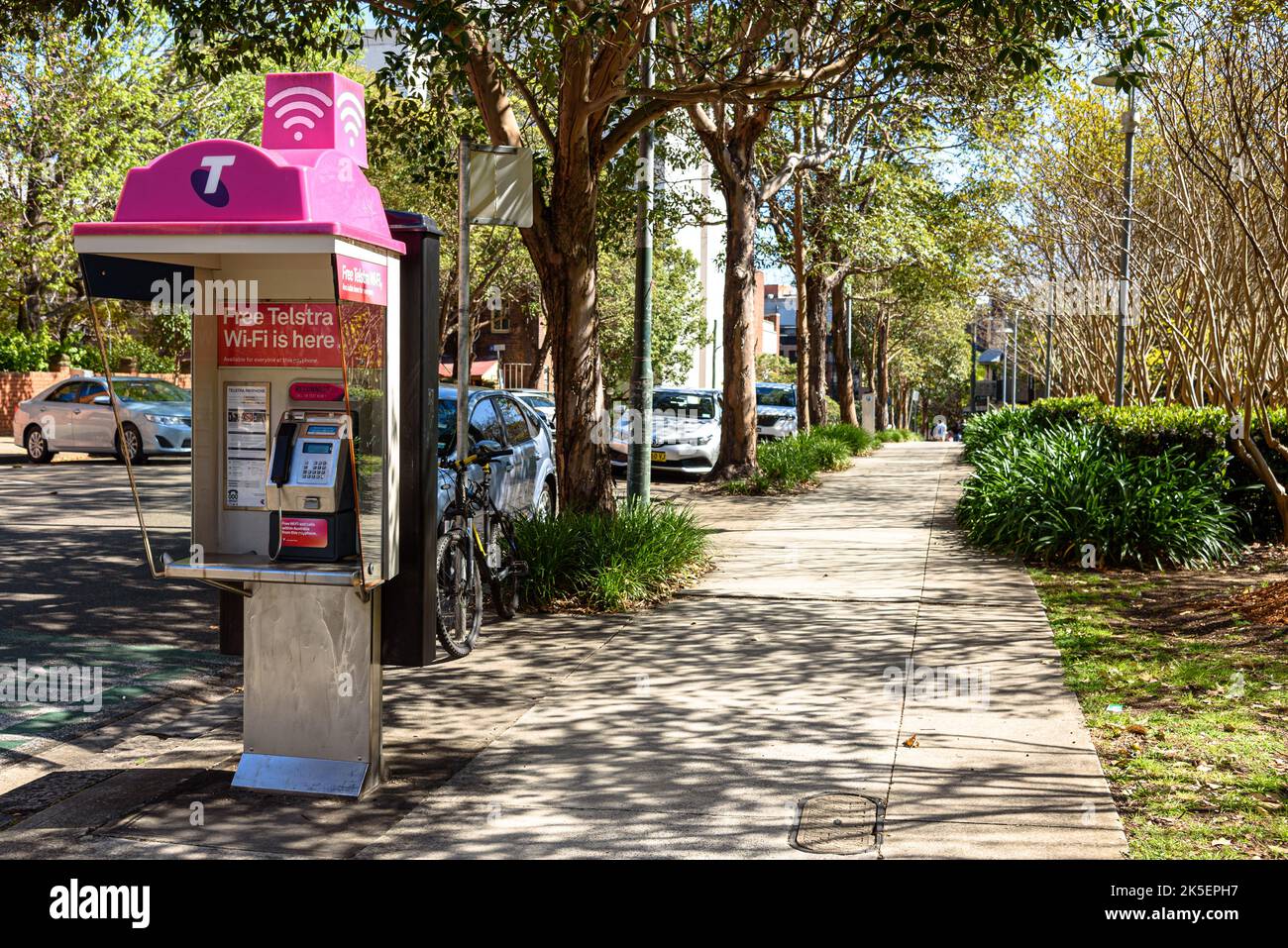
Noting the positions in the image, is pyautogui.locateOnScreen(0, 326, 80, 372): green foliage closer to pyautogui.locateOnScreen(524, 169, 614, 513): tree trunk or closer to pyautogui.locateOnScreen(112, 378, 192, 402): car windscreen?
pyautogui.locateOnScreen(112, 378, 192, 402): car windscreen

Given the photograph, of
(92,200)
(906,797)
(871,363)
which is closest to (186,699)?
(906,797)

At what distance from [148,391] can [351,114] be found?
606 inches

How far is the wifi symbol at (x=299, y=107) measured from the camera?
512 centimetres

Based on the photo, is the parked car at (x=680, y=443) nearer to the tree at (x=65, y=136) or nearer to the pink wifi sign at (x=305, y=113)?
the tree at (x=65, y=136)

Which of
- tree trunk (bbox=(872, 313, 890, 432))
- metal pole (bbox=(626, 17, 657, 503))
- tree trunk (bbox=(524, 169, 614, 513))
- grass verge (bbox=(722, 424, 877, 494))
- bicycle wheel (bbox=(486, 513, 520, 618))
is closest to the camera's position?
bicycle wheel (bbox=(486, 513, 520, 618))

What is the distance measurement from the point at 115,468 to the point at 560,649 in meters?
15.7

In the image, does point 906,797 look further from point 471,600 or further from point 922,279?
point 922,279

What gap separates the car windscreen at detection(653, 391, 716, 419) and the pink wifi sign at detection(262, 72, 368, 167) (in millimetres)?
17802

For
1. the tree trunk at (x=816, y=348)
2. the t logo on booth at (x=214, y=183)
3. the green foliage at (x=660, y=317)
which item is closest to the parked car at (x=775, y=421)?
the tree trunk at (x=816, y=348)

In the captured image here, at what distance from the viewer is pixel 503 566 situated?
913cm

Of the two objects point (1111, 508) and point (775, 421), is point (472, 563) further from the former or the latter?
point (775, 421)

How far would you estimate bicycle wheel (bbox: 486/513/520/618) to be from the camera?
29.3ft

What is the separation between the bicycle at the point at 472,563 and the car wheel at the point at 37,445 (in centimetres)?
1665

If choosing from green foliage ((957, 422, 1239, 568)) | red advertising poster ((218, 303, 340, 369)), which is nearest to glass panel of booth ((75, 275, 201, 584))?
red advertising poster ((218, 303, 340, 369))
